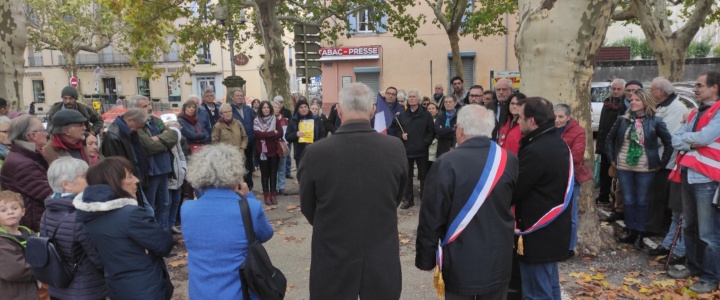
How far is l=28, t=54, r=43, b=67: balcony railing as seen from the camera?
4881cm

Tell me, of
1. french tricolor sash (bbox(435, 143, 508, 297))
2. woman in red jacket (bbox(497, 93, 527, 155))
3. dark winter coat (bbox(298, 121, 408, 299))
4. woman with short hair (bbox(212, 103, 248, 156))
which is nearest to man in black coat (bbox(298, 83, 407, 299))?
dark winter coat (bbox(298, 121, 408, 299))

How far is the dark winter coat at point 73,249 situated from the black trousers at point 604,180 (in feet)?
22.8

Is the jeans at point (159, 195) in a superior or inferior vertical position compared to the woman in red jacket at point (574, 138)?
inferior

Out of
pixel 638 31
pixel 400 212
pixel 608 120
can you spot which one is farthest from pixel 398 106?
pixel 638 31

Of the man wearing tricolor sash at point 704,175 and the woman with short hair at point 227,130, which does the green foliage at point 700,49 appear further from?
the woman with short hair at point 227,130

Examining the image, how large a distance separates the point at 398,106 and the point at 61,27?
3012cm

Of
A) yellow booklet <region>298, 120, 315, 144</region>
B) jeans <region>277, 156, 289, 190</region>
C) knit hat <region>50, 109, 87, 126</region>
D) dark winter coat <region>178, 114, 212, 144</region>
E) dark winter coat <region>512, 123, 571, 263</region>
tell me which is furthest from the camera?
jeans <region>277, 156, 289, 190</region>

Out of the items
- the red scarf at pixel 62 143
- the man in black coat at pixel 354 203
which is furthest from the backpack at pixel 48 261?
the red scarf at pixel 62 143

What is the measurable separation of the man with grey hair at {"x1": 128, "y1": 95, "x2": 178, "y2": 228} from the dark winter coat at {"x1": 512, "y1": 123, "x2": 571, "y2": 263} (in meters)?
4.19

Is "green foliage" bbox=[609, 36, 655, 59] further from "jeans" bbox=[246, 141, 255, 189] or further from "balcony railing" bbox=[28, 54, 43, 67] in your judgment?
"balcony railing" bbox=[28, 54, 43, 67]

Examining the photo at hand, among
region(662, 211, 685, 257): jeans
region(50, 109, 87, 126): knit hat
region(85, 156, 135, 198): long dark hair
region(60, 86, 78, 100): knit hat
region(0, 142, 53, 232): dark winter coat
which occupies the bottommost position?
region(662, 211, 685, 257): jeans

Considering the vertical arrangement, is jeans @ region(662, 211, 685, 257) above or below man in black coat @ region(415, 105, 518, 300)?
below

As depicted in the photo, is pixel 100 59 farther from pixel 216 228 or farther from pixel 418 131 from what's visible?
pixel 216 228

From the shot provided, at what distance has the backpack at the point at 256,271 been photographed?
284cm
